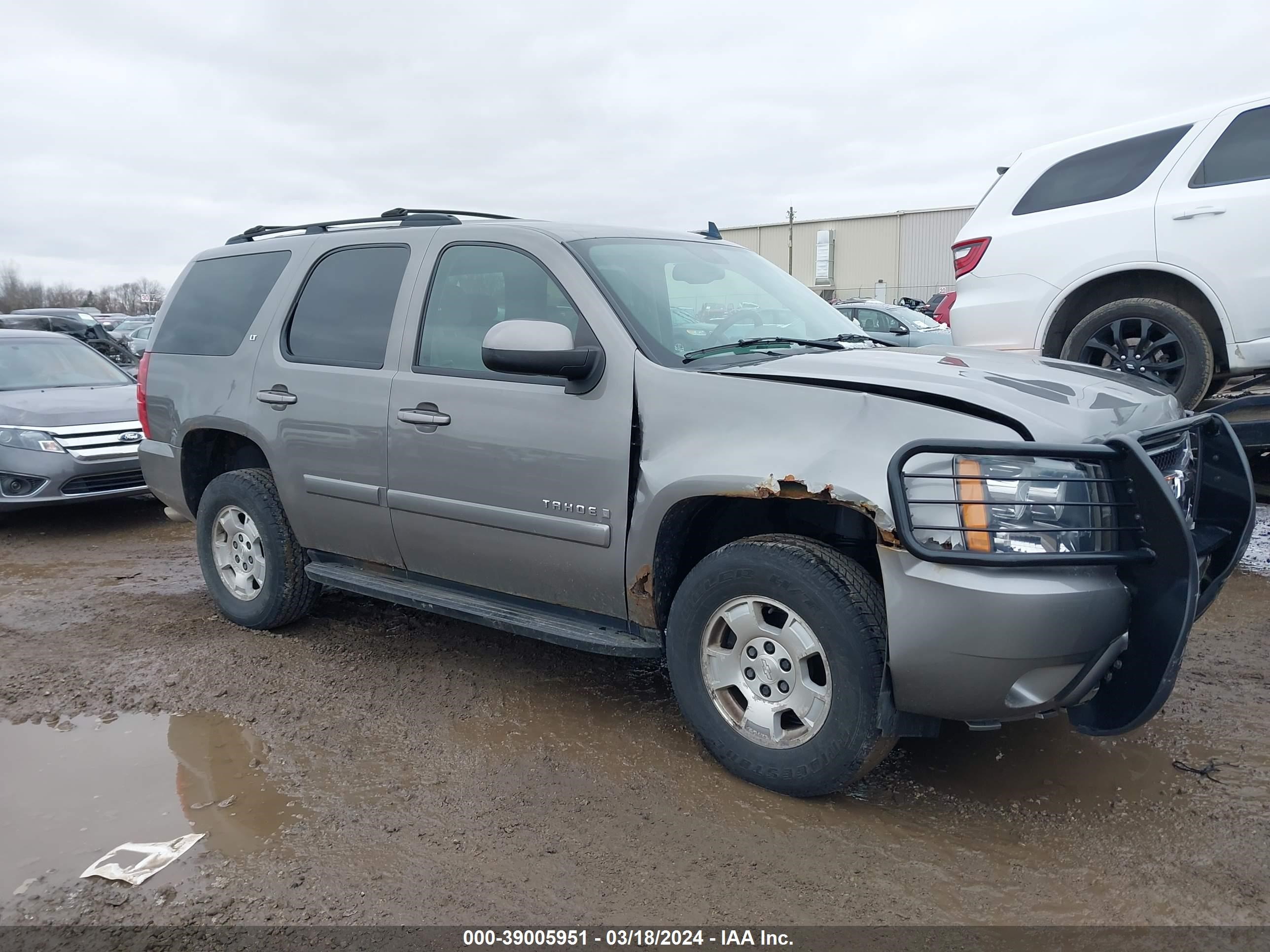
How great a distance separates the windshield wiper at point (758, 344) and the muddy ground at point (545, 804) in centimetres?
142

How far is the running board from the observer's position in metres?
3.36

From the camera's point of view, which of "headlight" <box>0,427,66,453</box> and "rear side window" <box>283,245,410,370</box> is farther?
"headlight" <box>0,427,66,453</box>

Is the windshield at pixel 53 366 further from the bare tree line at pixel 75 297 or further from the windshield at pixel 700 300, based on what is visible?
the bare tree line at pixel 75 297

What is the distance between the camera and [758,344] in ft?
11.6

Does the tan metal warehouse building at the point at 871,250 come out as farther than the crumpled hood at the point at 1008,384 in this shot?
Yes

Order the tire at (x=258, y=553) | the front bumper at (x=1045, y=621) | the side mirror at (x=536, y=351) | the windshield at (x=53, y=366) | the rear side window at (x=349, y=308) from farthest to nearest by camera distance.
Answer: the windshield at (x=53, y=366), the tire at (x=258, y=553), the rear side window at (x=349, y=308), the side mirror at (x=536, y=351), the front bumper at (x=1045, y=621)

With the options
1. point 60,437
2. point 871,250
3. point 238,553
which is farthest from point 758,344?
point 871,250

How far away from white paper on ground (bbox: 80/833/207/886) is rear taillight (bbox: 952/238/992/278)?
5.11 metres

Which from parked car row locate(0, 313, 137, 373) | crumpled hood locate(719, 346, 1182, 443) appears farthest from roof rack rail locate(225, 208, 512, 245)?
parked car row locate(0, 313, 137, 373)

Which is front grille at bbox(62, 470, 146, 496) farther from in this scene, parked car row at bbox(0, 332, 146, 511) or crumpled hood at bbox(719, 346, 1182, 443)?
crumpled hood at bbox(719, 346, 1182, 443)

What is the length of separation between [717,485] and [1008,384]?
940 millimetres

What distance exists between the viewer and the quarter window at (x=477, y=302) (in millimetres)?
3684

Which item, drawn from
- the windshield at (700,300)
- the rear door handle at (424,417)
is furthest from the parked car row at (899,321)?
the rear door handle at (424,417)

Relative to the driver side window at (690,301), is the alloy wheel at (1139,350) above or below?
below
